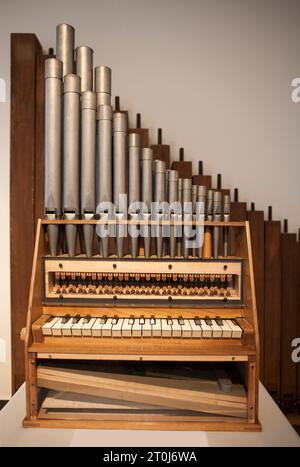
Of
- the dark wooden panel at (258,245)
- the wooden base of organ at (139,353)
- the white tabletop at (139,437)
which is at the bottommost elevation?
the white tabletop at (139,437)

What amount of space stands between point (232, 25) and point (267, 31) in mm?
325

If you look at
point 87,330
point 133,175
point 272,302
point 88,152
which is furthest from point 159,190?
point 272,302

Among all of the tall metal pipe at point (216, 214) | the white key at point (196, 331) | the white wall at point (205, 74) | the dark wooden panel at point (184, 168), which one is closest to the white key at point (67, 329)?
the white key at point (196, 331)

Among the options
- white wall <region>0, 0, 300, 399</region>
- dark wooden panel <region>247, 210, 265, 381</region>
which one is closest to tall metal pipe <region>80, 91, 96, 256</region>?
white wall <region>0, 0, 300, 399</region>

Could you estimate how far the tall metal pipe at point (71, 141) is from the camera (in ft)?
6.52

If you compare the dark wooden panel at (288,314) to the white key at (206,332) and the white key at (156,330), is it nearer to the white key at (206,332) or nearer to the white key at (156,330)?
the white key at (206,332)

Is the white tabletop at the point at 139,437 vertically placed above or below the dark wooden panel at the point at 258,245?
below

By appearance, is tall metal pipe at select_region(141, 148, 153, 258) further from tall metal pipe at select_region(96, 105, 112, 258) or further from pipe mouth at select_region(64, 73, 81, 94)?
pipe mouth at select_region(64, 73, 81, 94)

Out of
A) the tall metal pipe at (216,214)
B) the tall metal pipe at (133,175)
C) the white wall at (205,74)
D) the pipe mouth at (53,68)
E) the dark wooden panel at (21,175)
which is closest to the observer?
the pipe mouth at (53,68)

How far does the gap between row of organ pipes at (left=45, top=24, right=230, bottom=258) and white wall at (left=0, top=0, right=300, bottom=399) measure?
0.82 metres

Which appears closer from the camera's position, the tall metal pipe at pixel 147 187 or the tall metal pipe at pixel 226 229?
the tall metal pipe at pixel 147 187

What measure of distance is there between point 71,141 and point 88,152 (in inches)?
4.9

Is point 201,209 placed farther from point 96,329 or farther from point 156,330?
point 96,329

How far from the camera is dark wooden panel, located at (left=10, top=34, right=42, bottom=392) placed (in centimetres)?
251
